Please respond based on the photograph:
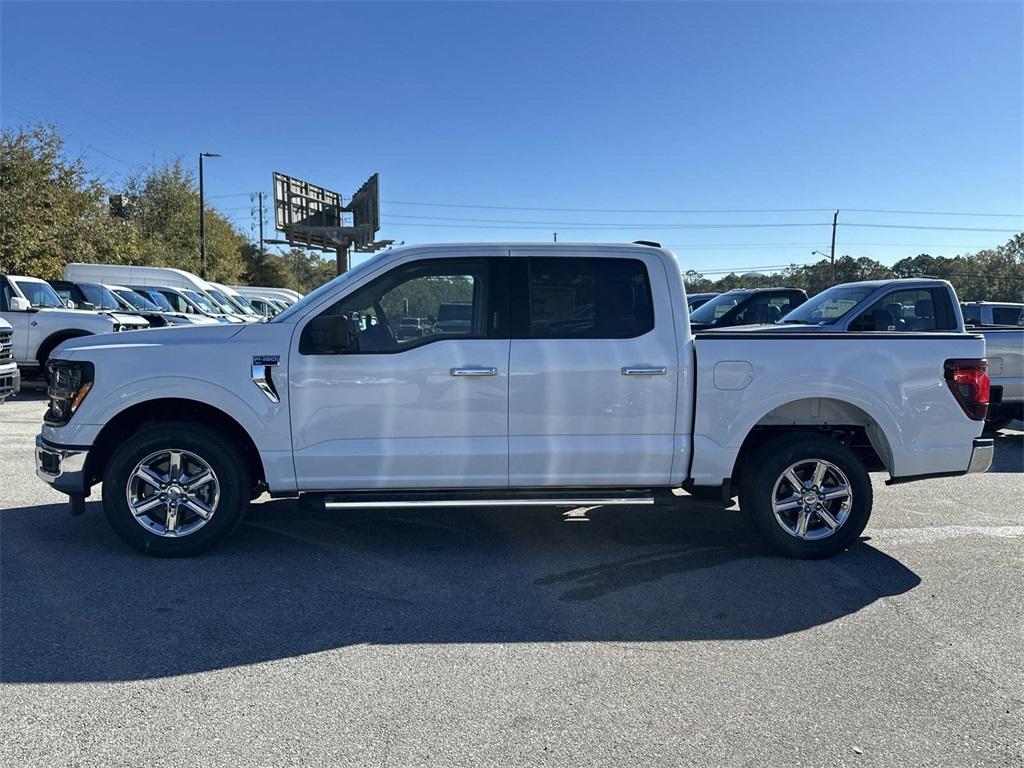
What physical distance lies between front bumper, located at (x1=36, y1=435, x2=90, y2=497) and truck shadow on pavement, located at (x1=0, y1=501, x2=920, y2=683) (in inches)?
18.7

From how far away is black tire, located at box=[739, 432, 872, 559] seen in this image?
4793mm

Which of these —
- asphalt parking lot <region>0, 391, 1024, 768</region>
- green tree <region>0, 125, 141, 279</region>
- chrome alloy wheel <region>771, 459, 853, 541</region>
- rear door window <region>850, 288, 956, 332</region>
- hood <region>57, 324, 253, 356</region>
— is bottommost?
asphalt parking lot <region>0, 391, 1024, 768</region>

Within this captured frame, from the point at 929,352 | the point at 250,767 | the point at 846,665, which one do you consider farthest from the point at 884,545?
the point at 250,767

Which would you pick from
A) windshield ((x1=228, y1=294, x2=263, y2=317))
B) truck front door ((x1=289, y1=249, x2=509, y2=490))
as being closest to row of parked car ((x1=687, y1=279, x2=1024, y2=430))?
truck front door ((x1=289, y1=249, x2=509, y2=490))

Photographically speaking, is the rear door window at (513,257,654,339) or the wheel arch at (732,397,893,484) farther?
the wheel arch at (732,397,893,484)

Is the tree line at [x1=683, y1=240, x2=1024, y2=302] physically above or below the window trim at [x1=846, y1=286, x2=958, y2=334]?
above

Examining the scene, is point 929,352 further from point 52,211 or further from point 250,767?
point 52,211

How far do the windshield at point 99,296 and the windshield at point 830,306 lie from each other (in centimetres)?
1329

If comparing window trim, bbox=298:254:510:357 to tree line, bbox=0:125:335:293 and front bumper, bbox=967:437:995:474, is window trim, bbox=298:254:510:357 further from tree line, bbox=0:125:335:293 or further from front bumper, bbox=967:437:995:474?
tree line, bbox=0:125:335:293

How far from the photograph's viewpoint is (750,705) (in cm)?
308

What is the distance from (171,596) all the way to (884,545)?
4723 mm

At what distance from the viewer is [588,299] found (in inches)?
187

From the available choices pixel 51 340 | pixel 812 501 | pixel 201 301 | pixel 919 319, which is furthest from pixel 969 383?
pixel 201 301

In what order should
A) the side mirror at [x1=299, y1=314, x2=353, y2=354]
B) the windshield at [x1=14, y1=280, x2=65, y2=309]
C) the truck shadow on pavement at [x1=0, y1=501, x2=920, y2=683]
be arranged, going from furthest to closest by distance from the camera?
the windshield at [x1=14, y1=280, x2=65, y2=309] → the side mirror at [x1=299, y1=314, x2=353, y2=354] → the truck shadow on pavement at [x1=0, y1=501, x2=920, y2=683]
